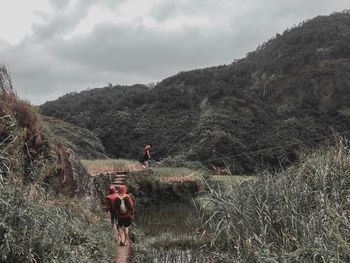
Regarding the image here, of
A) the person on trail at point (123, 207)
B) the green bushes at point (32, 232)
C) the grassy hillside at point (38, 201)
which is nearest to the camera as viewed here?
the green bushes at point (32, 232)

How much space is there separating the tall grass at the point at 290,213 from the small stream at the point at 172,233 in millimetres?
1219

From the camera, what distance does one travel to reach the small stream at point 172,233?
43.7 feet

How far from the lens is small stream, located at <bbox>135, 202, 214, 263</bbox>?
13320 millimetres

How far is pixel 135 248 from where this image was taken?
12.5m

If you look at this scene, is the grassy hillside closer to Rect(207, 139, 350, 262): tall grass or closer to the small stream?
the small stream

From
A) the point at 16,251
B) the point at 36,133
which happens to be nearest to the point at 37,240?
the point at 16,251

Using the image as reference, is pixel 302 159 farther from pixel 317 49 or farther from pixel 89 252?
pixel 317 49

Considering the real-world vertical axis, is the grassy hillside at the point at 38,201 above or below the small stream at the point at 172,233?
above

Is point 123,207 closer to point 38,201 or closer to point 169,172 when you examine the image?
point 38,201

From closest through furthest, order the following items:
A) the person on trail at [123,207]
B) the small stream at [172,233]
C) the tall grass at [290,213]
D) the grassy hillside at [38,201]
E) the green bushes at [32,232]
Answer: the green bushes at [32,232] < the grassy hillside at [38,201] < the tall grass at [290,213] < the person on trail at [123,207] < the small stream at [172,233]

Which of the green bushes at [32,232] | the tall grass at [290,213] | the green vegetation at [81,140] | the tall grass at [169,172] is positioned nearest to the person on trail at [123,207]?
the tall grass at [290,213]

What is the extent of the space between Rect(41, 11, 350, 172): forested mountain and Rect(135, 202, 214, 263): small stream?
43.3ft

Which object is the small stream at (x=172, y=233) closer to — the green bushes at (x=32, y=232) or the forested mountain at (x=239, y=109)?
the green bushes at (x=32, y=232)

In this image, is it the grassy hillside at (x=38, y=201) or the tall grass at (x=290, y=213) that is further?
the tall grass at (x=290, y=213)
